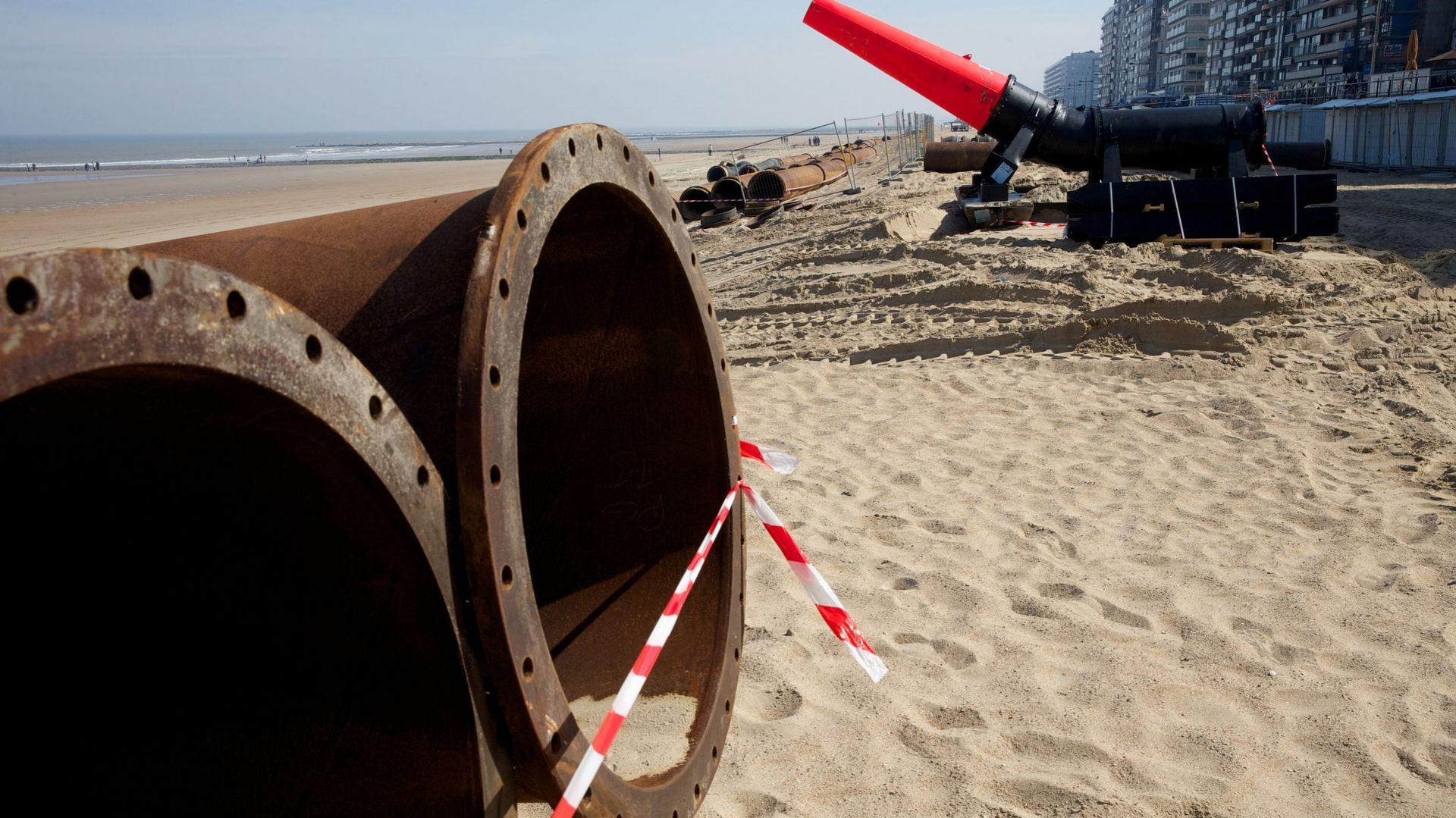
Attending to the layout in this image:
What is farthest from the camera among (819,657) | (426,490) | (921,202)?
(921,202)

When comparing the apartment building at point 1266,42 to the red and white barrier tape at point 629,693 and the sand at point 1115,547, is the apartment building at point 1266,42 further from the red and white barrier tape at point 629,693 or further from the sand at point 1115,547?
the red and white barrier tape at point 629,693

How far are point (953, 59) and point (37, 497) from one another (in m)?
11.0

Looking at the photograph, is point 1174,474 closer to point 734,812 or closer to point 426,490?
point 734,812

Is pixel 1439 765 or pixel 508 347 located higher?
pixel 508 347

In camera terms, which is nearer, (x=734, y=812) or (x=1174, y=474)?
(x=734, y=812)

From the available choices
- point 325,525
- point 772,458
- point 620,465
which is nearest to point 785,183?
point 772,458

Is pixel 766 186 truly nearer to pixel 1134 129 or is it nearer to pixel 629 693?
pixel 1134 129

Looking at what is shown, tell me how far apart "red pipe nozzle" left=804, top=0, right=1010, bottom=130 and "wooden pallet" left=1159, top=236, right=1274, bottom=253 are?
234cm

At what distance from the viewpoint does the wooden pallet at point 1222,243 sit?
10016 millimetres

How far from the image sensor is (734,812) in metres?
2.73

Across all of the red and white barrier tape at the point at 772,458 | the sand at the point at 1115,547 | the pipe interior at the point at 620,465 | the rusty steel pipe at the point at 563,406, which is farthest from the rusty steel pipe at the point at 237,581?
the red and white barrier tape at the point at 772,458

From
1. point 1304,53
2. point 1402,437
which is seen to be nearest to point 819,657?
point 1402,437

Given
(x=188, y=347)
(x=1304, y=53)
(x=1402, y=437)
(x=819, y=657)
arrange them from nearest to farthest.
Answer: (x=188, y=347)
(x=819, y=657)
(x=1402, y=437)
(x=1304, y=53)

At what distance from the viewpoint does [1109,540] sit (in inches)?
173
